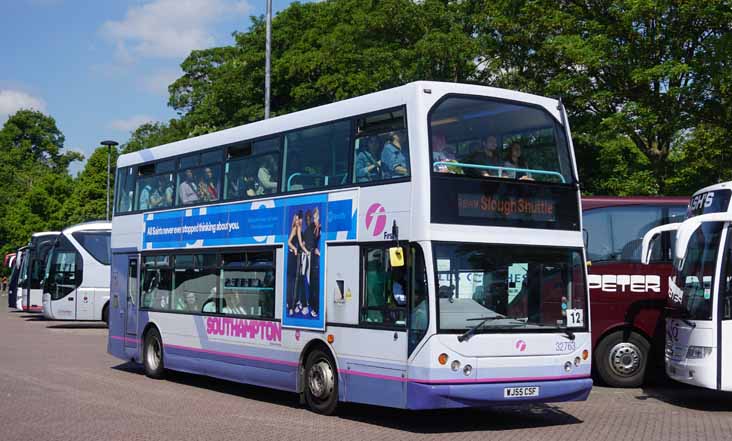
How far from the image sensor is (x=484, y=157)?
11.9 m

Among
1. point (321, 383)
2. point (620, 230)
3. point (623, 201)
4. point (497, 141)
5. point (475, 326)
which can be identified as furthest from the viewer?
point (623, 201)

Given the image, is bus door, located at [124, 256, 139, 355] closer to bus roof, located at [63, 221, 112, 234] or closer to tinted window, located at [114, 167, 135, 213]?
tinted window, located at [114, 167, 135, 213]

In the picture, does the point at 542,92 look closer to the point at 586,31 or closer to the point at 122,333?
the point at 586,31

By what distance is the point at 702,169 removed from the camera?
2508 centimetres

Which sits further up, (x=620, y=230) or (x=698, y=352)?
(x=620, y=230)

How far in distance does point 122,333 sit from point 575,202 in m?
10.0

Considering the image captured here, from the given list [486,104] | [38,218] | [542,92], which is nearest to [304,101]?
[542,92]

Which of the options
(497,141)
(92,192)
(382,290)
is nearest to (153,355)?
(382,290)

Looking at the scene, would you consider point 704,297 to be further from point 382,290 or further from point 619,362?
point 382,290

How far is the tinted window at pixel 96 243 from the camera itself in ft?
109

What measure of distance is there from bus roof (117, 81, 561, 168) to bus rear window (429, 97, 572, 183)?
0.12 metres

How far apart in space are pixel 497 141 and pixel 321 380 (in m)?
3.84

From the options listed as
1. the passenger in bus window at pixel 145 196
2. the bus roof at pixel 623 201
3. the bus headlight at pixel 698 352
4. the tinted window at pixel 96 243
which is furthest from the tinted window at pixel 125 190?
the tinted window at pixel 96 243

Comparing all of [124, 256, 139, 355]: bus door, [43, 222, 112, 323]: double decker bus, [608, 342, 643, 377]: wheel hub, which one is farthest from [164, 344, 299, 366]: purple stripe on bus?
[43, 222, 112, 323]: double decker bus
